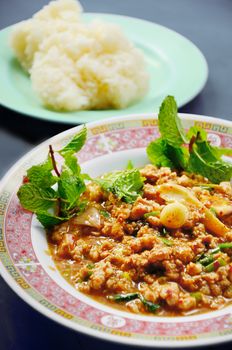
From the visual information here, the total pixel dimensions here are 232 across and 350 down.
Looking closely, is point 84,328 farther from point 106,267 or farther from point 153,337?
point 106,267

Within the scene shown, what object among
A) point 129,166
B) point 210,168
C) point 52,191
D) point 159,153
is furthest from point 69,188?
point 210,168

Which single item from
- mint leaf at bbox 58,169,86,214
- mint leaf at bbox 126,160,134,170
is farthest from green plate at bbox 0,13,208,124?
mint leaf at bbox 58,169,86,214

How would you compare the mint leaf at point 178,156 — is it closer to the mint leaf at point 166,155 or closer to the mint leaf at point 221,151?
the mint leaf at point 166,155

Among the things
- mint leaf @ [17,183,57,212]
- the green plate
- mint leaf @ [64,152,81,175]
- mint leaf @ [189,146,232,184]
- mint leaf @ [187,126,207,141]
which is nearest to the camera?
mint leaf @ [17,183,57,212]

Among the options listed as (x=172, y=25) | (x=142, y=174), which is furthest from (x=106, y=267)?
(x=172, y=25)

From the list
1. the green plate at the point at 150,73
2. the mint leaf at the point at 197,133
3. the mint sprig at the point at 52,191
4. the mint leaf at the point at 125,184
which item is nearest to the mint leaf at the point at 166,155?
the mint leaf at the point at 197,133

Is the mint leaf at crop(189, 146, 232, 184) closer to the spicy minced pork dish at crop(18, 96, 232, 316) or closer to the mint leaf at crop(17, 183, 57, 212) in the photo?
the spicy minced pork dish at crop(18, 96, 232, 316)
